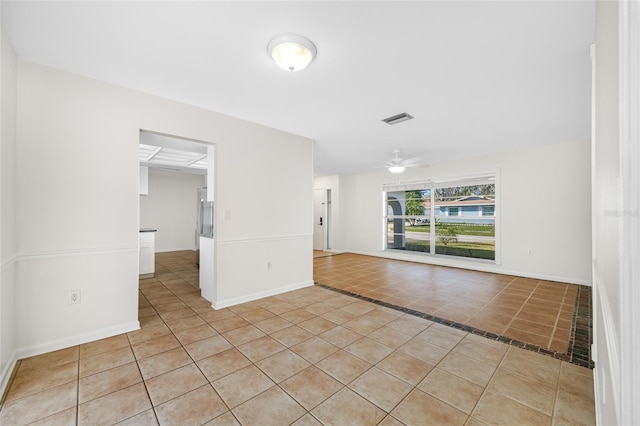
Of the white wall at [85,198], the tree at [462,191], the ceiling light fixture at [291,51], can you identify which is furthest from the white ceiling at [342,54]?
the tree at [462,191]

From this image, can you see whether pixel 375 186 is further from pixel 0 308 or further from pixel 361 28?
pixel 0 308

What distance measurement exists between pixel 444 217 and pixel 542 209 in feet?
6.24

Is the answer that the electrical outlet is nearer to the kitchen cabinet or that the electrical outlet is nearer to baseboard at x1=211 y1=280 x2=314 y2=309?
baseboard at x1=211 y1=280 x2=314 y2=309

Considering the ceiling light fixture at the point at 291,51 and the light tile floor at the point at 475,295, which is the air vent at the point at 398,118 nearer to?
the ceiling light fixture at the point at 291,51

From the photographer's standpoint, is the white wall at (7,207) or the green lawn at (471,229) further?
the green lawn at (471,229)

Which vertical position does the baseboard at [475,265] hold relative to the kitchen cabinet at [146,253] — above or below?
below

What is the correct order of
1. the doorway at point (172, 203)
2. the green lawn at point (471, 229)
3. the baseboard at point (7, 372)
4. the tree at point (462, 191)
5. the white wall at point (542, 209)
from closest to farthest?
the baseboard at point (7, 372)
the white wall at point (542, 209)
the tree at point (462, 191)
the green lawn at point (471, 229)
the doorway at point (172, 203)

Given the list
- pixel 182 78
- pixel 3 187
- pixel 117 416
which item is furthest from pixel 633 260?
pixel 3 187

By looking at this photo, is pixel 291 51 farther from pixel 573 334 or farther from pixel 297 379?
pixel 573 334

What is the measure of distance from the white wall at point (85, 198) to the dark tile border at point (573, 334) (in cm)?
246

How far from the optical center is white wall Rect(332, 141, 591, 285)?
4.61 m

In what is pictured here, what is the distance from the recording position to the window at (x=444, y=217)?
586cm

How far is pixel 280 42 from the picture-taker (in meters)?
1.96

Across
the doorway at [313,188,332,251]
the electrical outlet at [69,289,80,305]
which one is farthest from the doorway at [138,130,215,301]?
the electrical outlet at [69,289,80,305]
